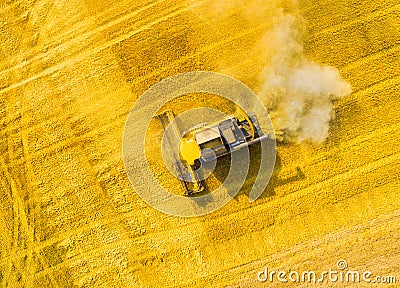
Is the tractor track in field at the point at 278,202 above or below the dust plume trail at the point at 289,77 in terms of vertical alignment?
below

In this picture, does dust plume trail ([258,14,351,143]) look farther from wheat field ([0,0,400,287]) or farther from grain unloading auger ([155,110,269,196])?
grain unloading auger ([155,110,269,196])

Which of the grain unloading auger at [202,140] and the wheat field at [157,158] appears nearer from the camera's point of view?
the grain unloading auger at [202,140]

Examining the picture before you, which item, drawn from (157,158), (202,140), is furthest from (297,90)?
(157,158)

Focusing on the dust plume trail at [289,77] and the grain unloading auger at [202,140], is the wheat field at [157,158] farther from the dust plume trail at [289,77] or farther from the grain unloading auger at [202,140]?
the grain unloading auger at [202,140]

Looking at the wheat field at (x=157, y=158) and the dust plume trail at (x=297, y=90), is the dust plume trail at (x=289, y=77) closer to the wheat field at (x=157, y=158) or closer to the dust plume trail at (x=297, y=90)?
the dust plume trail at (x=297, y=90)

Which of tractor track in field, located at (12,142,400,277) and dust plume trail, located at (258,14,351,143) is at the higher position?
dust plume trail, located at (258,14,351,143)

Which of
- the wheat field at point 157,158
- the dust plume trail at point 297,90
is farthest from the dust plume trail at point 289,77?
the wheat field at point 157,158

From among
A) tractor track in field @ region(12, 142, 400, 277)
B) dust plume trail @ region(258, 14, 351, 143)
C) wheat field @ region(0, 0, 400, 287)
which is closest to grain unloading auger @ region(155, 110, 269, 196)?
wheat field @ region(0, 0, 400, 287)
